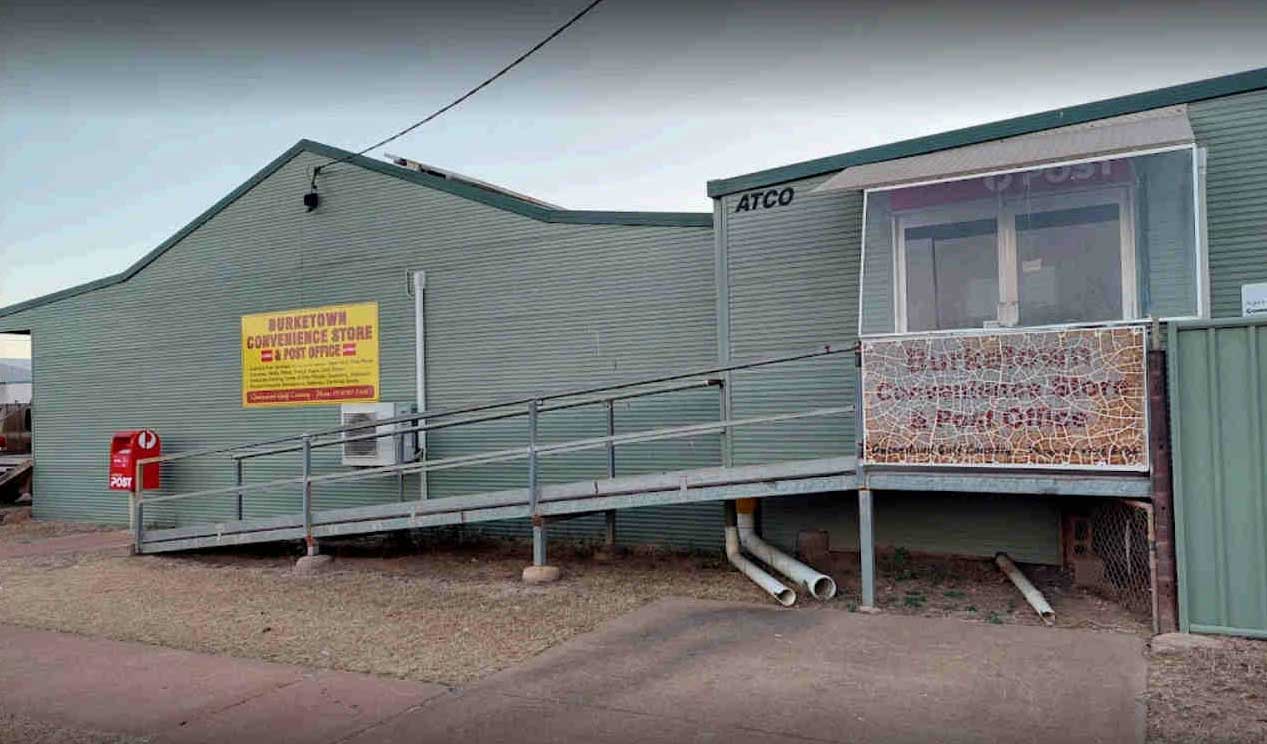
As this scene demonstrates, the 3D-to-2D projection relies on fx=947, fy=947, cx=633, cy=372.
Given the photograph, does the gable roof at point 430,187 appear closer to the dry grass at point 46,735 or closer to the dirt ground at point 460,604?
the dirt ground at point 460,604

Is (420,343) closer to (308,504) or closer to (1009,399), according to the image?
(308,504)

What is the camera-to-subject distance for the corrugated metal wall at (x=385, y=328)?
995cm

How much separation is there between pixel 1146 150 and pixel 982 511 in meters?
3.34

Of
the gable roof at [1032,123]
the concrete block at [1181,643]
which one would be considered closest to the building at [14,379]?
the gable roof at [1032,123]

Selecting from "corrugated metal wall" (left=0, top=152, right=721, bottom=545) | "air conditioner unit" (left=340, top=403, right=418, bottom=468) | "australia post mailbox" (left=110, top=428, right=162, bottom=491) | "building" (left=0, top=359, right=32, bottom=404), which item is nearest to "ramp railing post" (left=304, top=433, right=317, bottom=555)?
"air conditioner unit" (left=340, top=403, right=418, bottom=468)

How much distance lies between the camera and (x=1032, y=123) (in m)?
7.46

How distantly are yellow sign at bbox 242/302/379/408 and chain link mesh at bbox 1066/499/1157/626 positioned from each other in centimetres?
816

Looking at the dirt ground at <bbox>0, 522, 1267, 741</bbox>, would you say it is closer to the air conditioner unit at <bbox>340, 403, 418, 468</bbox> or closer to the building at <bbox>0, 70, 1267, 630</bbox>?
the building at <bbox>0, 70, 1267, 630</bbox>

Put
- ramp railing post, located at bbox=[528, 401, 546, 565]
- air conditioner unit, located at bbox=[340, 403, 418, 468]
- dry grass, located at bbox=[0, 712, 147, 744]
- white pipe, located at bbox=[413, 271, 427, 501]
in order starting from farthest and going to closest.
Result: 1. white pipe, located at bbox=[413, 271, 427, 501]
2. air conditioner unit, located at bbox=[340, 403, 418, 468]
3. ramp railing post, located at bbox=[528, 401, 546, 565]
4. dry grass, located at bbox=[0, 712, 147, 744]

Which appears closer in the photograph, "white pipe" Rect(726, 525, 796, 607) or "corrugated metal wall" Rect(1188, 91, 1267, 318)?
"corrugated metal wall" Rect(1188, 91, 1267, 318)

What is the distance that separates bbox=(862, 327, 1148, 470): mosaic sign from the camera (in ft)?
19.9

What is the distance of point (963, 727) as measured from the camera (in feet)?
14.7

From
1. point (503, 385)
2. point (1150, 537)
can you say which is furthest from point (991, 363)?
point (503, 385)

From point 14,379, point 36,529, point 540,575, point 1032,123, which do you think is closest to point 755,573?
point 540,575
